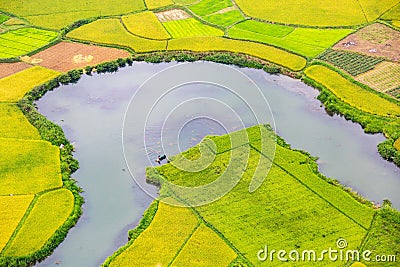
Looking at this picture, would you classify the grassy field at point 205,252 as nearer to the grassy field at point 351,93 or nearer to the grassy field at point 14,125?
the grassy field at point 14,125

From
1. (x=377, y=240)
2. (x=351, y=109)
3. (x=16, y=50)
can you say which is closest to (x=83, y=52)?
(x=16, y=50)

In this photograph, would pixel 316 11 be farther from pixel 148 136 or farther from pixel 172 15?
pixel 148 136

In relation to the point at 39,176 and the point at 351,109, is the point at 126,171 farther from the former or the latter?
the point at 351,109

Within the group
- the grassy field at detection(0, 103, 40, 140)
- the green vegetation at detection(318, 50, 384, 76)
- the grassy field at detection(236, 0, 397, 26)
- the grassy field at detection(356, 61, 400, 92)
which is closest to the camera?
the grassy field at detection(0, 103, 40, 140)

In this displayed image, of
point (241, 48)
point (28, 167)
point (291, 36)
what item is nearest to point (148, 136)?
point (28, 167)

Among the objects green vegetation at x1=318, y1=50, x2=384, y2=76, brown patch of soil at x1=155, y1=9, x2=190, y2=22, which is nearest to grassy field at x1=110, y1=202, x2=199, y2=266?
green vegetation at x1=318, y1=50, x2=384, y2=76

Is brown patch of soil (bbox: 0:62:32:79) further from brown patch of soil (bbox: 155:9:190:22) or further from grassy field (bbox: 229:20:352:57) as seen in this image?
grassy field (bbox: 229:20:352:57)
